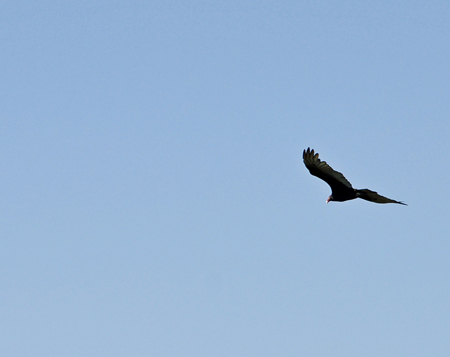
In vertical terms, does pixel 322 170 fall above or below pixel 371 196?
above

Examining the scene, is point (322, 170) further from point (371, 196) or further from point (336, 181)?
point (371, 196)

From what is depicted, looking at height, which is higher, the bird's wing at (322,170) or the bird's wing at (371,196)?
the bird's wing at (322,170)

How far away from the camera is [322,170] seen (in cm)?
4053

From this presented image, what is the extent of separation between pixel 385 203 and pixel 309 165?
321 cm

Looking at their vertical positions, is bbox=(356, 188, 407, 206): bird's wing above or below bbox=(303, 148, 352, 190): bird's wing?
below

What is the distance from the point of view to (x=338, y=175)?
133ft

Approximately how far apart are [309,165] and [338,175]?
112 centimetres

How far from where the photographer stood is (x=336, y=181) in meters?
41.0

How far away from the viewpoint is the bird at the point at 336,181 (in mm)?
40188

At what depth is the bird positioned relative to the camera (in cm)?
4019

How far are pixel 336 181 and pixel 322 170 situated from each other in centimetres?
85

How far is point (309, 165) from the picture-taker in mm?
40500

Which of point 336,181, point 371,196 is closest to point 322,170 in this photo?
point 336,181

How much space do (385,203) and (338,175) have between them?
212 cm
